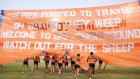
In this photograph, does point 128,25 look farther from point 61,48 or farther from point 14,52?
point 14,52

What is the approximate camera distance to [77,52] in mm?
7875

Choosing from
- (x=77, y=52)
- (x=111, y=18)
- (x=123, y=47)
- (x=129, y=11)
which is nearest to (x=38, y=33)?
(x=77, y=52)

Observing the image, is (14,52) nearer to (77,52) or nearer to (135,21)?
(77,52)

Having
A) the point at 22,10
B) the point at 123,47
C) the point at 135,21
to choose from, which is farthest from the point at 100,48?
the point at 22,10

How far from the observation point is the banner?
302 inches

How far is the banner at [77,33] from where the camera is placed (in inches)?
302

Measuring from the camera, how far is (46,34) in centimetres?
827

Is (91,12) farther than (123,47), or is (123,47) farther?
(91,12)

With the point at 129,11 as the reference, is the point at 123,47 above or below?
below

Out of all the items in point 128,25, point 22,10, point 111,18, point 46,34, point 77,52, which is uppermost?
point 22,10

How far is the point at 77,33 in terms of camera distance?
815 cm

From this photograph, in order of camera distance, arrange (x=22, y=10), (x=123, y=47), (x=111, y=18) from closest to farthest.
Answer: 1. (x=123, y=47)
2. (x=111, y=18)
3. (x=22, y=10)

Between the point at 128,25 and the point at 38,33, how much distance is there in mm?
6026

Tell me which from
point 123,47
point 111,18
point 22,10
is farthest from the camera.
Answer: point 22,10
